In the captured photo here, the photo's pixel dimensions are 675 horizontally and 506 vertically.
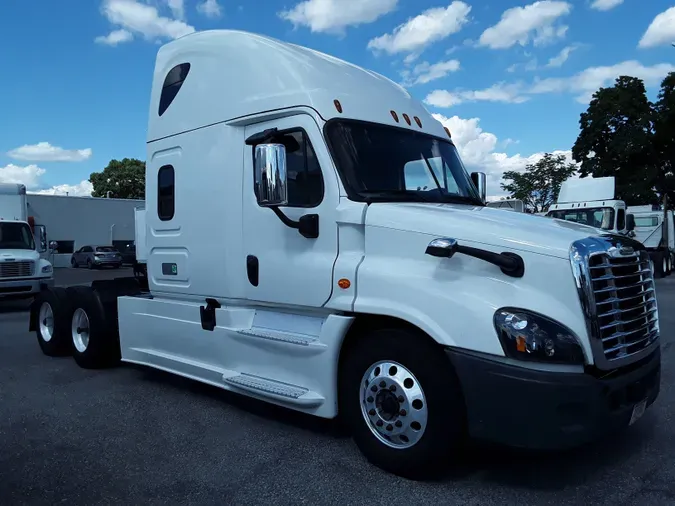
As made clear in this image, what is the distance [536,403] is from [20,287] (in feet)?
43.9

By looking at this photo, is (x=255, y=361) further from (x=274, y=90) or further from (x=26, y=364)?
(x=26, y=364)

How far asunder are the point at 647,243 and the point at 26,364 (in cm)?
2577

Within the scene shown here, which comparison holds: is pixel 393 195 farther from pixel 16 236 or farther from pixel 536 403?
pixel 16 236

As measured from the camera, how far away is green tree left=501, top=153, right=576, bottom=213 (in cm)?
4228

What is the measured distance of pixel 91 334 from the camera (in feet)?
23.2

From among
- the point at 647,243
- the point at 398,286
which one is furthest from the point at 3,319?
the point at 647,243

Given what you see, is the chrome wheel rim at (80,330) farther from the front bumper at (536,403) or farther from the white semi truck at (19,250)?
the white semi truck at (19,250)

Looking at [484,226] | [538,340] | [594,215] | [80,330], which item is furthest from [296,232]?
[594,215]

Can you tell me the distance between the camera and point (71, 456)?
449 cm

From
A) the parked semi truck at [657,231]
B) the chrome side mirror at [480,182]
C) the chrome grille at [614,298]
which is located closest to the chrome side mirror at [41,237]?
the chrome side mirror at [480,182]

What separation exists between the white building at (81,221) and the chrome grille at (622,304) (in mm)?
35903

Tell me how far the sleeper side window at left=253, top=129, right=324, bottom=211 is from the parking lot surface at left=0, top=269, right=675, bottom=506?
192cm

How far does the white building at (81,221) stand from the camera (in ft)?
124

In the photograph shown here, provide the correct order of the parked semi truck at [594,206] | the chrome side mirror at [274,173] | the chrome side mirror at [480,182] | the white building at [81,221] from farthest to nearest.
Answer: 1. the white building at [81,221]
2. the parked semi truck at [594,206]
3. the chrome side mirror at [480,182]
4. the chrome side mirror at [274,173]
